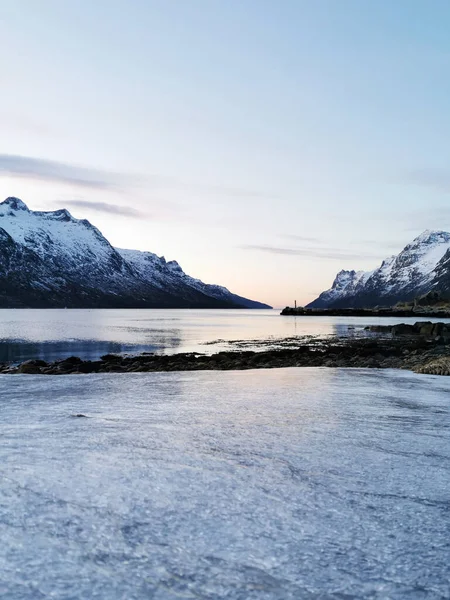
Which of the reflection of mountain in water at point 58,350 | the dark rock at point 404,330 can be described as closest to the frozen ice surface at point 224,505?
the reflection of mountain in water at point 58,350

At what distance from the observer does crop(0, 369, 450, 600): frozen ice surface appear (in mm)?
3027

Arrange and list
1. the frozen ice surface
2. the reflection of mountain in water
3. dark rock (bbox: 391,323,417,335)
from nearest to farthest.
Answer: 1. the frozen ice surface
2. the reflection of mountain in water
3. dark rock (bbox: 391,323,417,335)

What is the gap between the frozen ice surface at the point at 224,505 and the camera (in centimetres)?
303

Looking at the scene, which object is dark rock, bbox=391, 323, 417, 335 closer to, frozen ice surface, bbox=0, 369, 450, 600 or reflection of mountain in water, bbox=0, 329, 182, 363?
reflection of mountain in water, bbox=0, 329, 182, 363

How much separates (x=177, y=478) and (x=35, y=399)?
21.9 ft

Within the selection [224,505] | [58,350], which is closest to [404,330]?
[58,350]

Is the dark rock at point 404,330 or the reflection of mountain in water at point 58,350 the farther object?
the dark rock at point 404,330

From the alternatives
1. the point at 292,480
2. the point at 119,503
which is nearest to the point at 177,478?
the point at 119,503

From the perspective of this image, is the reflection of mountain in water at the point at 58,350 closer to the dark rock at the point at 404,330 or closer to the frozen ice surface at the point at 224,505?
the dark rock at the point at 404,330

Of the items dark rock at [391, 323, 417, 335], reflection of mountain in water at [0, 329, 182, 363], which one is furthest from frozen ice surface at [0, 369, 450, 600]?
dark rock at [391, 323, 417, 335]

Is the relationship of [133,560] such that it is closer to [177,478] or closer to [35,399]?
[177,478]

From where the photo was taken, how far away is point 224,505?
4176 millimetres

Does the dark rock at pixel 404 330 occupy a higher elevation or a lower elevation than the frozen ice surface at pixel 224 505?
lower

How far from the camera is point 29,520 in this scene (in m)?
3.76
